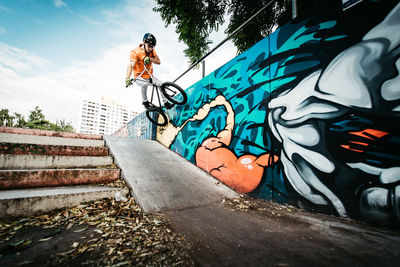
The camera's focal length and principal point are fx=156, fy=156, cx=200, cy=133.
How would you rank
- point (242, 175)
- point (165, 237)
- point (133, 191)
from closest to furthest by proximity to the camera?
point (165, 237), point (133, 191), point (242, 175)

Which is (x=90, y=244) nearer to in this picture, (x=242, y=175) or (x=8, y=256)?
(x=8, y=256)

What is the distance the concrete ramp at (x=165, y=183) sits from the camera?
8.77 feet

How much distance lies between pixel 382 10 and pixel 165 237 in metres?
3.80

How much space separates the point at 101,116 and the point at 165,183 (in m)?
150

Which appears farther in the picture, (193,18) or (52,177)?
(193,18)

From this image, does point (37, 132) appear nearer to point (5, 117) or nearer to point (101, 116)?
point (5, 117)

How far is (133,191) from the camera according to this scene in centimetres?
273

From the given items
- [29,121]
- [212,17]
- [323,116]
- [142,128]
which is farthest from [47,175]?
[29,121]

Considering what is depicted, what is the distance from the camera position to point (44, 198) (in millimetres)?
2111

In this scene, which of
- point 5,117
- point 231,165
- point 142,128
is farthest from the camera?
point 5,117

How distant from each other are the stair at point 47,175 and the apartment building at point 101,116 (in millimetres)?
136982

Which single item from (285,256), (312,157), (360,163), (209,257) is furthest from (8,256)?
(360,163)

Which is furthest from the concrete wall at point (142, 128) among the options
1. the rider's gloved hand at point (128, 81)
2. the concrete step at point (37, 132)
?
the concrete step at point (37, 132)

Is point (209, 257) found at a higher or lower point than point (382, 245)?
lower
